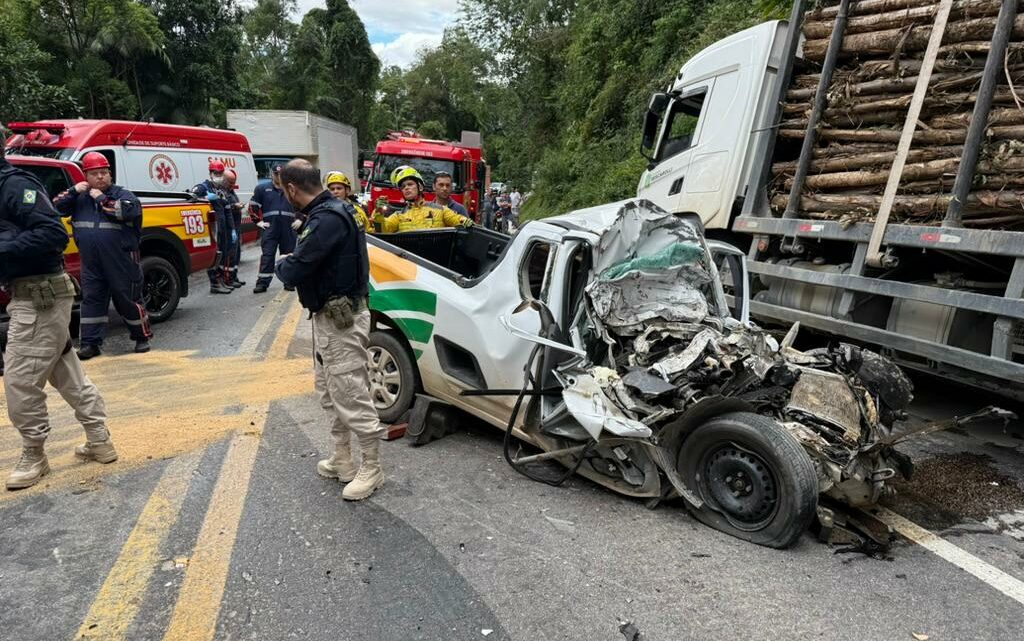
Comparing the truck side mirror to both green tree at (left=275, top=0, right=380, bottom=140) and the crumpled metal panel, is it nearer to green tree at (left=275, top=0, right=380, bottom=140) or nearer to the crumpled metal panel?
the crumpled metal panel

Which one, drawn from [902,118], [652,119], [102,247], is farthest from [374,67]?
[902,118]

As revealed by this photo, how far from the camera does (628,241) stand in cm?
395

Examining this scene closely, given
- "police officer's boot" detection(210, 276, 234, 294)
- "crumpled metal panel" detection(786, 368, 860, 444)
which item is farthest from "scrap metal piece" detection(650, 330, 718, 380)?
"police officer's boot" detection(210, 276, 234, 294)

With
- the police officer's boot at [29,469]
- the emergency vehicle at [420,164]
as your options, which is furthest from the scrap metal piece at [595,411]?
the emergency vehicle at [420,164]

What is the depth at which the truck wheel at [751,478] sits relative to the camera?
3.02m

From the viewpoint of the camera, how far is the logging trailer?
4402mm

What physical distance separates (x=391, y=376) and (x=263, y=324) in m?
3.76

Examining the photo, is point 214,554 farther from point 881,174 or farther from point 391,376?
point 881,174

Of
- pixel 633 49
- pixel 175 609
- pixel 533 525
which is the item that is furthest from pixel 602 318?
pixel 633 49

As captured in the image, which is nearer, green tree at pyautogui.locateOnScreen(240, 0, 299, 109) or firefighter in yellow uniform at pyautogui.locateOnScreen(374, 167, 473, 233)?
firefighter in yellow uniform at pyautogui.locateOnScreen(374, 167, 473, 233)

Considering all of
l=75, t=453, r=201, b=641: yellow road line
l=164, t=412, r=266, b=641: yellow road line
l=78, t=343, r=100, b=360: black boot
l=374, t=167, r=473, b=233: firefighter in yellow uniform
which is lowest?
l=78, t=343, r=100, b=360: black boot

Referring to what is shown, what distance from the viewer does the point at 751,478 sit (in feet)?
10.4

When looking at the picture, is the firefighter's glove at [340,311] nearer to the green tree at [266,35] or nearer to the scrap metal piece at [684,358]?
the scrap metal piece at [684,358]

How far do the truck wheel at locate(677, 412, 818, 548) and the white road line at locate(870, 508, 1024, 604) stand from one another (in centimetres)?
74
